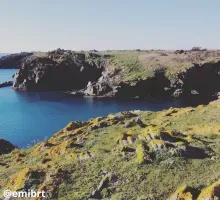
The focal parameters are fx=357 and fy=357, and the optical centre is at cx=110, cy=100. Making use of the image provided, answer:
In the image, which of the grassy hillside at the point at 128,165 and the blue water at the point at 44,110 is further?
the blue water at the point at 44,110

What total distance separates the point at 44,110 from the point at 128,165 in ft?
380

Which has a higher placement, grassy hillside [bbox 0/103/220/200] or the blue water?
grassy hillside [bbox 0/103/220/200]

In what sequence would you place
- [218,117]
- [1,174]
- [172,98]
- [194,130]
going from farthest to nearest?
[172,98] < [218,117] < [194,130] < [1,174]

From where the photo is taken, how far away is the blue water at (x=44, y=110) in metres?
102

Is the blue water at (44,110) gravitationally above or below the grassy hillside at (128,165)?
below

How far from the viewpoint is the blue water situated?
102m

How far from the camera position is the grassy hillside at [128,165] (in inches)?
966

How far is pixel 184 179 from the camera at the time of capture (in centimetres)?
2495

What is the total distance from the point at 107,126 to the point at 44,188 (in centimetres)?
1802

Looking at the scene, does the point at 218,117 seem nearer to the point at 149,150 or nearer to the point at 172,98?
the point at 149,150

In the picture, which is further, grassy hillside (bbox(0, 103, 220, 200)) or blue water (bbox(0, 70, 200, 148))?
blue water (bbox(0, 70, 200, 148))

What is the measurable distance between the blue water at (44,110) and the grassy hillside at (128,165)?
52.1 metres

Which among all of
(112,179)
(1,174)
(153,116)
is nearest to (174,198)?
(112,179)

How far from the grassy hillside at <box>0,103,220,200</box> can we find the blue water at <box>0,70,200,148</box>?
171 feet
